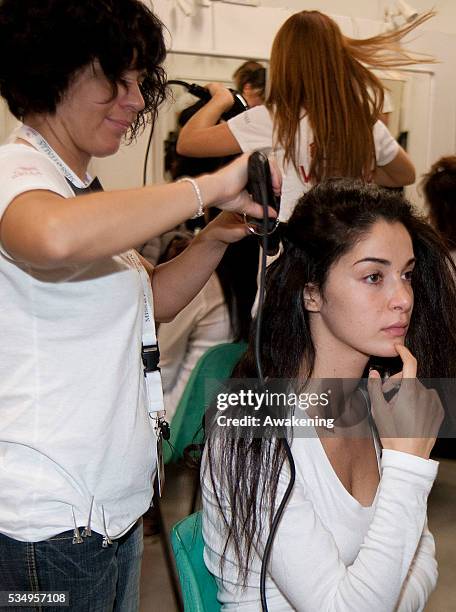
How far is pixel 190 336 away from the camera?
1.66 metres

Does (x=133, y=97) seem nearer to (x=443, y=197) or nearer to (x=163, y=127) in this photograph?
(x=163, y=127)

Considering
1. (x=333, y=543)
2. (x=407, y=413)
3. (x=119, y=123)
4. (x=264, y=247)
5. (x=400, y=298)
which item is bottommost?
(x=333, y=543)

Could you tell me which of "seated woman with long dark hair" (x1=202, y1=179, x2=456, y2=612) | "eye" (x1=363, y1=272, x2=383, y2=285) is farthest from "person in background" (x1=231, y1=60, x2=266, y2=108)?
"eye" (x1=363, y1=272, x2=383, y2=285)

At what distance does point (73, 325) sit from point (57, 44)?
0.30m

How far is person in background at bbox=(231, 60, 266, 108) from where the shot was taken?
2.02m

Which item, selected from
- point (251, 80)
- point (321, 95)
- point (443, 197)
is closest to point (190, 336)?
point (321, 95)

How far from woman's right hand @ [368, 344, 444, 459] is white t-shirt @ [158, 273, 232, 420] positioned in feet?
2.31

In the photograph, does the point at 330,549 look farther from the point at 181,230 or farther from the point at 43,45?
the point at 181,230

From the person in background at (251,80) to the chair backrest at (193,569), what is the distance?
55.3 inches

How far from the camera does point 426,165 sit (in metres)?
2.53

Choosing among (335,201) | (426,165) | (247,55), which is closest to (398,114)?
(426,165)

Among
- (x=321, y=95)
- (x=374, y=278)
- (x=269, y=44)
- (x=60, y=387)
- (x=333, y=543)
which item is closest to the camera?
(x=60, y=387)

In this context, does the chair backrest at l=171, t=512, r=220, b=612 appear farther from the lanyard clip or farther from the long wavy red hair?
the long wavy red hair

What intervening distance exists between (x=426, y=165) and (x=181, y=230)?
3.79ft
